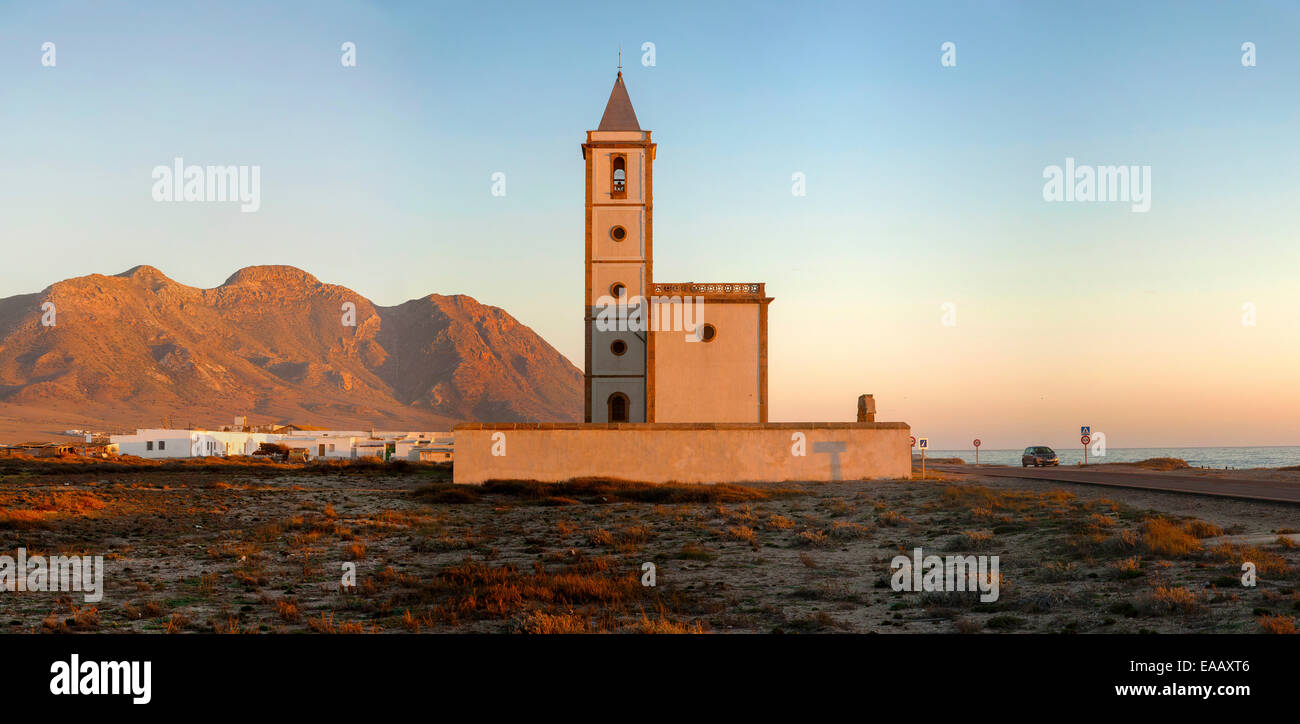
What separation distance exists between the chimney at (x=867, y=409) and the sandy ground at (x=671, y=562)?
7.67 metres

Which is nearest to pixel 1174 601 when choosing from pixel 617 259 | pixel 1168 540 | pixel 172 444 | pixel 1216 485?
pixel 1168 540

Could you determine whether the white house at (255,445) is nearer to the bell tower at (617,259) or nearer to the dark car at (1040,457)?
the bell tower at (617,259)

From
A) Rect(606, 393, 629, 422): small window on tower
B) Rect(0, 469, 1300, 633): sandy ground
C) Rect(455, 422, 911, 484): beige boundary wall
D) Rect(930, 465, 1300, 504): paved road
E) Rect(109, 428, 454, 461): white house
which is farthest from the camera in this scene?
Rect(109, 428, 454, 461): white house

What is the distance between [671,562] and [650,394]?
23.6m

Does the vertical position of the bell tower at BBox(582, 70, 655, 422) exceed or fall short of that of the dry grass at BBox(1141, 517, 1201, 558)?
it exceeds it

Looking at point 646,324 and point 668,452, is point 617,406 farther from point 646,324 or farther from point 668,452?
point 668,452

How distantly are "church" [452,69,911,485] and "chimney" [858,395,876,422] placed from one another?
0.15 feet

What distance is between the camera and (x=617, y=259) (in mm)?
→ 42750

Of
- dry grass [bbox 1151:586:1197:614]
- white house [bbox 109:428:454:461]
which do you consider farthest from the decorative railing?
white house [bbox 109:428:454:461]

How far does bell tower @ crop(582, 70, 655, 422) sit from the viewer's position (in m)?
41.4

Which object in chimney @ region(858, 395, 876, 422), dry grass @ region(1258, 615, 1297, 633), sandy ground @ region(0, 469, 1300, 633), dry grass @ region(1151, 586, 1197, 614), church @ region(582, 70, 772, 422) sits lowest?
sandy ground @ region(0, 469, 1300, 633)

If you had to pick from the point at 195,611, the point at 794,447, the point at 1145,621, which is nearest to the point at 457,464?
the point at 794,447

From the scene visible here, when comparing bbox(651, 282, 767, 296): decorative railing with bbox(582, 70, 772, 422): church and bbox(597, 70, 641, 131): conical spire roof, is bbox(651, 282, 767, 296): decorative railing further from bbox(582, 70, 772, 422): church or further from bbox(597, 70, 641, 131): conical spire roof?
bbox(597, 70, 641, 131): conical spire roof
